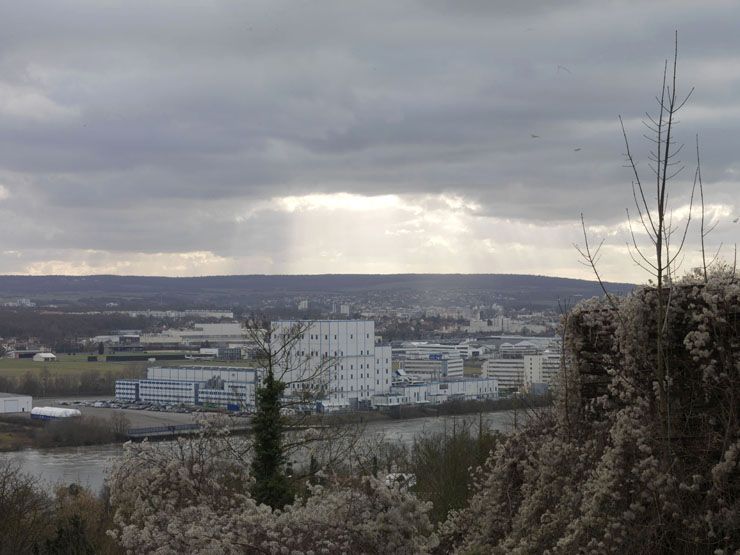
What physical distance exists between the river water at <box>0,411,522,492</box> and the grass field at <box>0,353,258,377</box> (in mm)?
34251

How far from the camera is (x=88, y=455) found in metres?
43.2

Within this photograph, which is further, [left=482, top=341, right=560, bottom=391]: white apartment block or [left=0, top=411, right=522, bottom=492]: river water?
[left=482, top=341, right=560, bottom=391]: white apartment block

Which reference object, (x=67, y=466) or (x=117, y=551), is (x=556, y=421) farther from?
(x=67, y=466)

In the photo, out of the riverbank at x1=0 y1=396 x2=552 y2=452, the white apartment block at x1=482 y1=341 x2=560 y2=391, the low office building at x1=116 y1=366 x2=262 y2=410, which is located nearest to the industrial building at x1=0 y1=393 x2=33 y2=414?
the riverbank at x1=0 y1=396 x2=552 y2=452

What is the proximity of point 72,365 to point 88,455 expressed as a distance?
54.2 metres

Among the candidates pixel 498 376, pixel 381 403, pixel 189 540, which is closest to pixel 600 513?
pixel 189 540

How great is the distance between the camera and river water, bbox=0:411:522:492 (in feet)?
110

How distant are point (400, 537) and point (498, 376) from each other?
230ft

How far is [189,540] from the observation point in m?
6.64

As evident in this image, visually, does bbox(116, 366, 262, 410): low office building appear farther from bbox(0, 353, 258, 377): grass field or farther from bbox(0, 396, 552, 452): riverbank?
bbox(0, 353, 258, 377): grass field

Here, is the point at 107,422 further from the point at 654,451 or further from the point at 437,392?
the point at 654,451

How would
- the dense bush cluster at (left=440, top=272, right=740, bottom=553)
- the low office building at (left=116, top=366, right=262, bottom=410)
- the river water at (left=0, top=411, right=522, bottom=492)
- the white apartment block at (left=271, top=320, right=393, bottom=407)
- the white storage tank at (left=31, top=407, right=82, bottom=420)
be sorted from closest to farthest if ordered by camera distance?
1. the dense bush cluster at (left=440, top=272, right=740, bottom=553)
2. the river water at (left=0, top=411, right=522, bottom=492)
3. the white storage tank at (left=31, top=407, right=82, bottom=420)
4. the white apartment block at (left=271, top=320, right=393, bottom=407)
5. the low office building at (left=116, top=366, right=262, bottom=410)

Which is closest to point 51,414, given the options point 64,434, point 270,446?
point 64,434

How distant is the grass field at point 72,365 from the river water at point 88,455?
3425 cm
